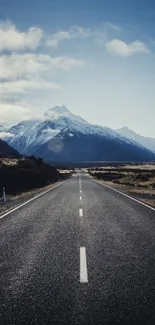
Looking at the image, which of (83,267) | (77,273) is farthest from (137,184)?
(77,273)

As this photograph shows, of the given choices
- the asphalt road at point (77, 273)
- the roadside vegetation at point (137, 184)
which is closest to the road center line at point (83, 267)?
the asphalt road at point (77, 273)

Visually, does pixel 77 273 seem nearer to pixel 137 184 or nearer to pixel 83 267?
pixel 83 267

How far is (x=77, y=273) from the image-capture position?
7031 millimetres

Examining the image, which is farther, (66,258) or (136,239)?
(136,239)

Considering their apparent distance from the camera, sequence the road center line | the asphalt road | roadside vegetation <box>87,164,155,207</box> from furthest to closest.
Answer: roadside vegetation <box>87,164,155,207</box>
the road center line
the asphalt road

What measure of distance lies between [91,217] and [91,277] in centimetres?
811

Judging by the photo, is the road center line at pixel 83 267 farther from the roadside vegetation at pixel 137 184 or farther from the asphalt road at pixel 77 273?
the roadside vegetation at pixel 137 184

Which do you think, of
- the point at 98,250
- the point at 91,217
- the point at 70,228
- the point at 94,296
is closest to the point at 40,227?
the point at 70,228

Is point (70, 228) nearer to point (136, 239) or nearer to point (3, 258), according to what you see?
point (136, 239)

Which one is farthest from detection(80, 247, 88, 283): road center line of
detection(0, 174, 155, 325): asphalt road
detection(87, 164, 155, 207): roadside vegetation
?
detection(87, 164, 155, 207): roadside vegetation

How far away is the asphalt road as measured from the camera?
16.8 ft

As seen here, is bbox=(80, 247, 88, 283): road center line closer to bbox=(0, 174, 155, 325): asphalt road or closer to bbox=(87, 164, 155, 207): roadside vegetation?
bbox=(0, 174, 155, 325): asphalt road

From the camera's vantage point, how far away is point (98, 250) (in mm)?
8898

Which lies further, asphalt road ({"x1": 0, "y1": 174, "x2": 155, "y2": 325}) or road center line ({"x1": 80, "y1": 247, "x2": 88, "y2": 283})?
road center line ({"x1": 80, "y1": 247, "x2": 88, "y2": 283})
